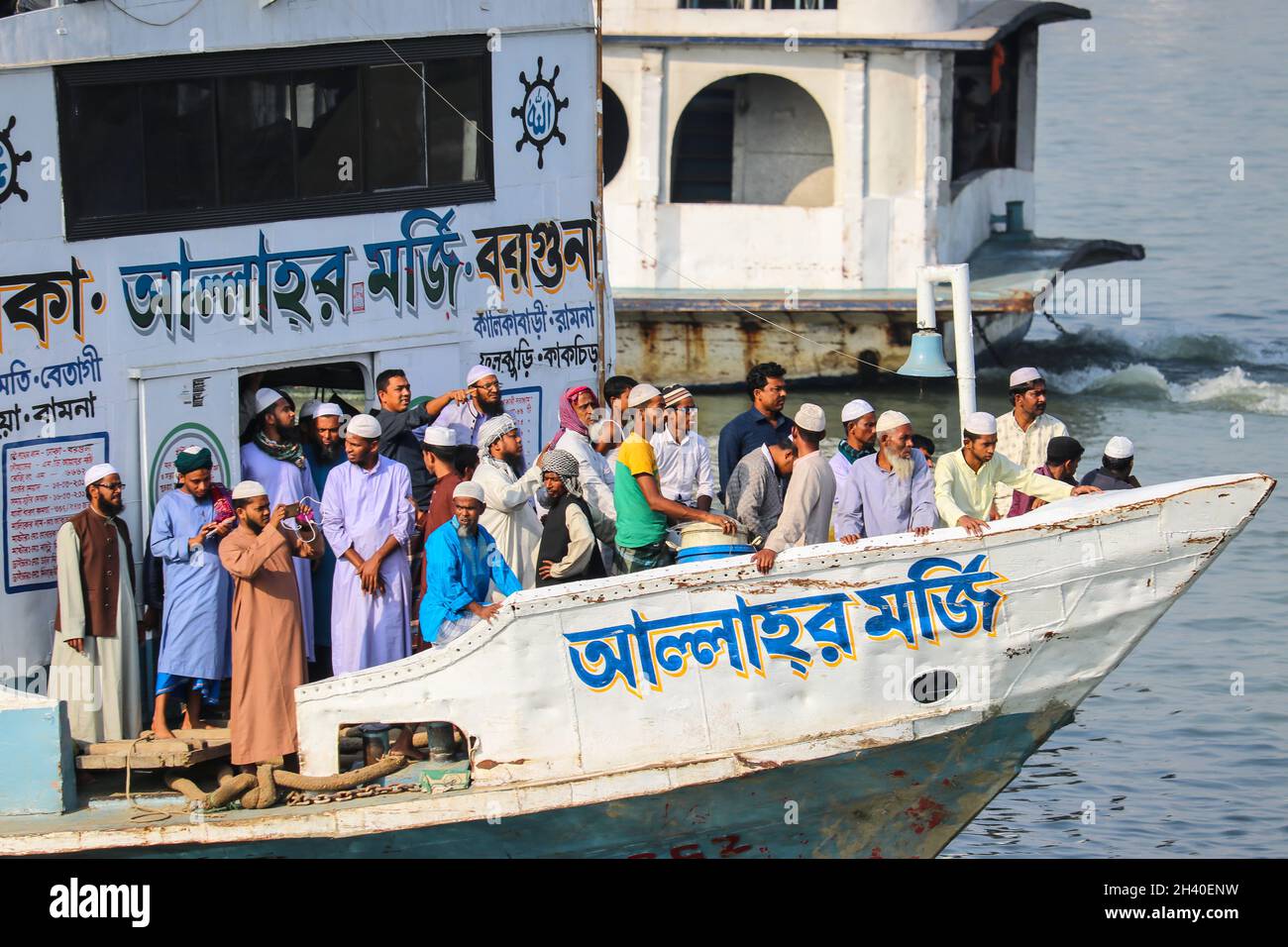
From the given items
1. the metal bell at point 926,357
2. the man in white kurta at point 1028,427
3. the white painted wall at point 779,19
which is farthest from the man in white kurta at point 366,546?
the white painted wall at point 779,19

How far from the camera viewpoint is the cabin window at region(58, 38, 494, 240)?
935 centimetres

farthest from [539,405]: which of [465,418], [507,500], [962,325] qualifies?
[962,325]

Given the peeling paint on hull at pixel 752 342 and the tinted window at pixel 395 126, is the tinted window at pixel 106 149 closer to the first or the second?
the tinted window at pixel 395 126

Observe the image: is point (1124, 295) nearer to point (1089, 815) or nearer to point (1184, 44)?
point (1089, 815)

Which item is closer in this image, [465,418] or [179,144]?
[179,144]

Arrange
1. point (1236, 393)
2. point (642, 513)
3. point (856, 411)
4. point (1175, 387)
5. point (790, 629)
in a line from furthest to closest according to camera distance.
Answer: point (1175, 387) → point (1236, 393) → point (856, 411) → point (642, 513) → point (790, 629)

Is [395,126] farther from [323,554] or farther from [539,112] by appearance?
[323,554]

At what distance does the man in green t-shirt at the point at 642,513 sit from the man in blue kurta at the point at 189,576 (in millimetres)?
1745

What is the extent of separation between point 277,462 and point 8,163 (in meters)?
1.85

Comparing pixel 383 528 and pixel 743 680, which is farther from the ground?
pixel 383 528

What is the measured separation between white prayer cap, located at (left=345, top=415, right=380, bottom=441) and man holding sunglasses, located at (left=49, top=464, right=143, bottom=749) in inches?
41.3

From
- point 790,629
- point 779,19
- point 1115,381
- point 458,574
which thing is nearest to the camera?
point 790,629

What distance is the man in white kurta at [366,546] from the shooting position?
31.2 ft

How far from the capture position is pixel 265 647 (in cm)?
922
